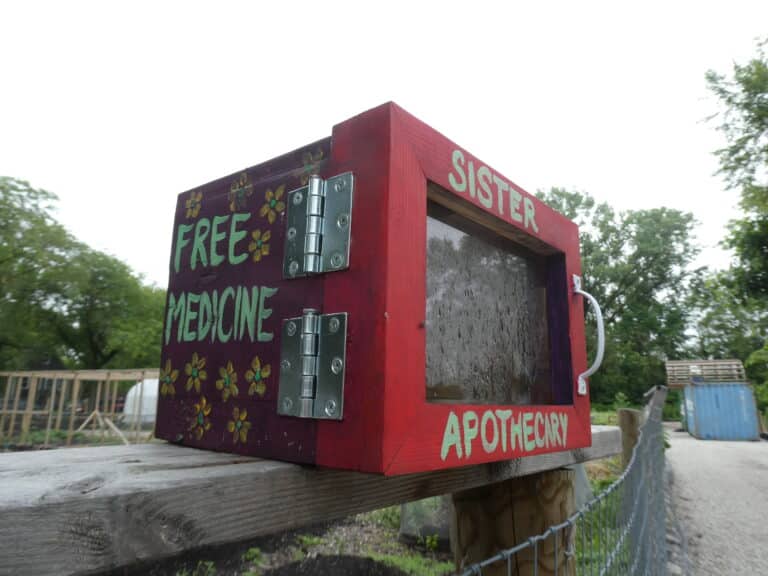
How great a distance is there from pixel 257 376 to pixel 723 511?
6.04m

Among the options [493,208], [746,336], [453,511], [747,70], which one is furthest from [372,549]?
[746,336]

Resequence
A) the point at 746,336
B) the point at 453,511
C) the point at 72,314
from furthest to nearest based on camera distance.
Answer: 1. the point at 746,336
2. the point at 72,314
3. the point at 453,511

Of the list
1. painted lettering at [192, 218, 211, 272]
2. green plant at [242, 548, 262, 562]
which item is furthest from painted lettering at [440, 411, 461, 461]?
green plant at [242, 548, 262, 562]

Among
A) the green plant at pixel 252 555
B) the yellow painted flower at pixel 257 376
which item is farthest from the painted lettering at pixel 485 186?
the green plant at pixel 252 555

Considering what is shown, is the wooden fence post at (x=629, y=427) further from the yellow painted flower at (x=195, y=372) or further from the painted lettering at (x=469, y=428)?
the yellow painted flower at (x=195, y=372)

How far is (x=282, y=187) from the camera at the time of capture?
927mm

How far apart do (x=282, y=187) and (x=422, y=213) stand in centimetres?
27

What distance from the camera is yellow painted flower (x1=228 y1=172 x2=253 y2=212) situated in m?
1.00

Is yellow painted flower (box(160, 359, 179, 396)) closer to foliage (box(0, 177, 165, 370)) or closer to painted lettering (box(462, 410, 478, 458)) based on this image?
painted lettering (box(462, 410, 478, 458))

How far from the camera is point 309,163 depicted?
2.98 feet

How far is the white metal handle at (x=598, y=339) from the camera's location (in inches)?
45.1

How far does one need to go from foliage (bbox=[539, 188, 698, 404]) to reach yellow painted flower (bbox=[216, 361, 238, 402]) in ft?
95.3

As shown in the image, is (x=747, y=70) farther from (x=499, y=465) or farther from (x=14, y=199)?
(x=14, y=199)

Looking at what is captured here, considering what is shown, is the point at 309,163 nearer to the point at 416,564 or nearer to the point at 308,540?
the point at 416,564
